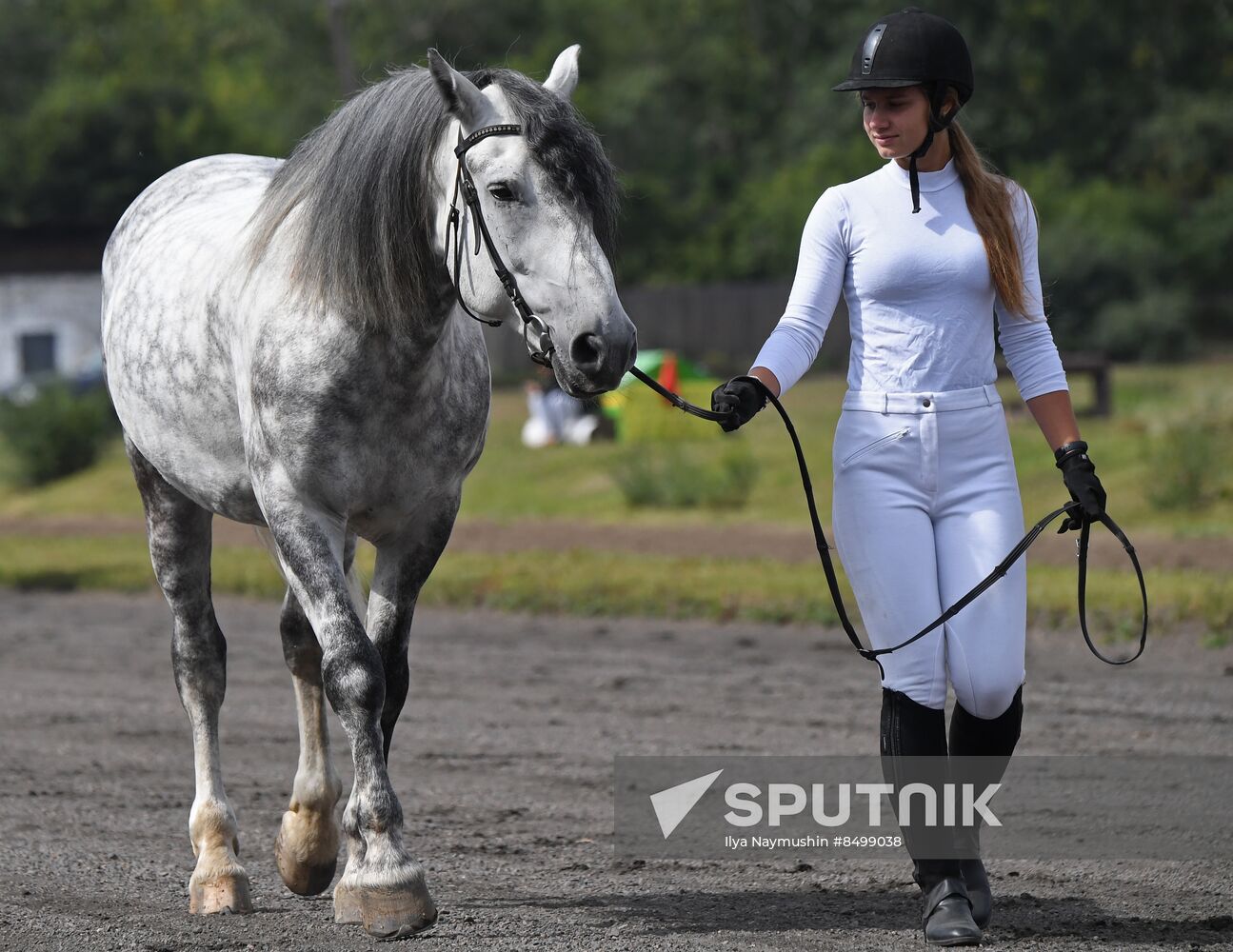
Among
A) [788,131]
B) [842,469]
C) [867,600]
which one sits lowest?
[867,600]

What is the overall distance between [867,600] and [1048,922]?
37.0 inches

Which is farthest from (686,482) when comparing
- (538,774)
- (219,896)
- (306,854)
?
(219,896)

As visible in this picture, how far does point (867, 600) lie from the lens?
4.11 meters

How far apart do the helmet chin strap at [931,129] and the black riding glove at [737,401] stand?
23.8 inches

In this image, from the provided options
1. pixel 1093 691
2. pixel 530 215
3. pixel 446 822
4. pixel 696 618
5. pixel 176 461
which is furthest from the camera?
pixel 696 618

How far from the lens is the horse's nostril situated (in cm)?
368

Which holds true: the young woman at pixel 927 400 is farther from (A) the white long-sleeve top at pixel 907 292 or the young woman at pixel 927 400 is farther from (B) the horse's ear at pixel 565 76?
(B) the horse's ear at pixel 565 76

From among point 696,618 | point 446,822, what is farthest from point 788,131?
point 446,822

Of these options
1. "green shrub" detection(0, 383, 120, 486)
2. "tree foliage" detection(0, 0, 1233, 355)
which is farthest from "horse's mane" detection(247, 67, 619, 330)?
"tree foliage" detection(0, 0, 1233, 355)

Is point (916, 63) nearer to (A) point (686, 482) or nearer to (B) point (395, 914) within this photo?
(B) point (395, 914)

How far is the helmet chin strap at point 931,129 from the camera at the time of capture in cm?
401

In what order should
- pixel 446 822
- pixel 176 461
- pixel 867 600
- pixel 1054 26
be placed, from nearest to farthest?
pixel 867 600 → pixel 176 461 → pixel 446 822 → pixel 1054 26

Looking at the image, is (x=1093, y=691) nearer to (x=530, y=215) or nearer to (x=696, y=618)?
(x=696, y=618)

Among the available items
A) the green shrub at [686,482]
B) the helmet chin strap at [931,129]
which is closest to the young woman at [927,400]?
the helmet chin strap at [931,129]
